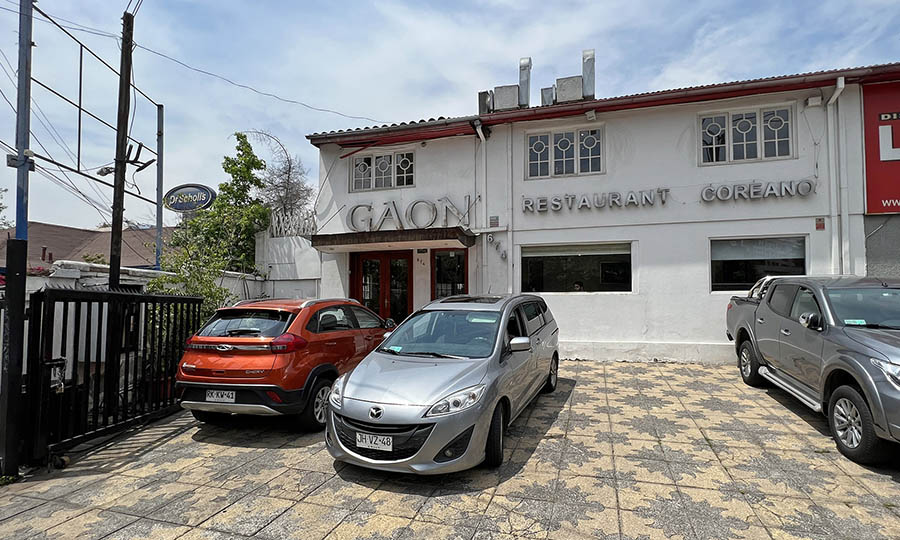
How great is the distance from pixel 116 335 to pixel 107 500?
2.26m

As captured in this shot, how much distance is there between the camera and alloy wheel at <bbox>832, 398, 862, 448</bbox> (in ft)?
14.2

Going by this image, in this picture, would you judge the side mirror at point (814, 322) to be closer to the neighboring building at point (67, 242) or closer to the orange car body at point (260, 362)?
the orange car body at point (260, 362)

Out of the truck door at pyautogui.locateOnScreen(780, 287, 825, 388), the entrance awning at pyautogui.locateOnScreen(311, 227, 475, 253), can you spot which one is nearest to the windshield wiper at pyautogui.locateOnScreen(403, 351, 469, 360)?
the truck door at pyautogui.locateOnScreen(780, 287, 825, 388)

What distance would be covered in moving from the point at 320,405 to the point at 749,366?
6.65 m

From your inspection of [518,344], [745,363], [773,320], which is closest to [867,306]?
[773,320]

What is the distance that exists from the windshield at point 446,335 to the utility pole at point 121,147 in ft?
15.9

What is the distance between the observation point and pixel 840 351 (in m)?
4.64

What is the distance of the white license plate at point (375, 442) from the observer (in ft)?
12.9

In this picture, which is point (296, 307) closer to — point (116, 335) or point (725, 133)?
point (116, 335)

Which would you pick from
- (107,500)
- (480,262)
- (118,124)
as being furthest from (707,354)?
(118,124)

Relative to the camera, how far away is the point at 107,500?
3873 millimetres

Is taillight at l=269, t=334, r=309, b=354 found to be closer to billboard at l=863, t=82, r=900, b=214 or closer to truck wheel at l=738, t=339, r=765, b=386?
truck wheel at l=738, t=339, r=765, b=386

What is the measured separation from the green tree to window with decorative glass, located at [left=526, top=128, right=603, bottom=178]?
7257mm

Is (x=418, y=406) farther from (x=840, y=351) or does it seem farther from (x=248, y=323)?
(x=840, y=351)
